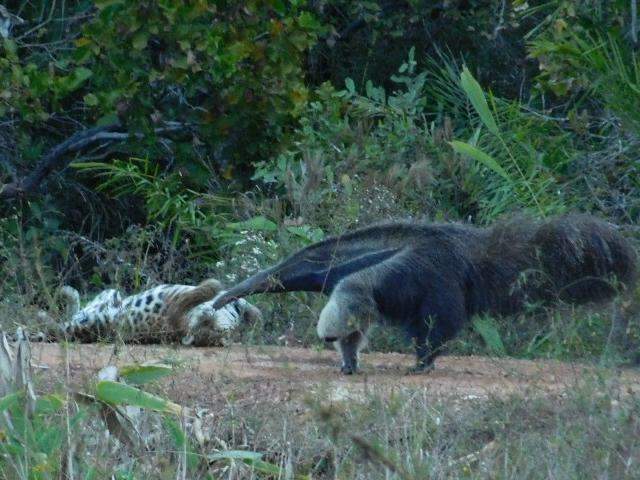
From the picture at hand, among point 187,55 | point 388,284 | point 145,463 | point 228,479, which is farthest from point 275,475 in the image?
point 187,55

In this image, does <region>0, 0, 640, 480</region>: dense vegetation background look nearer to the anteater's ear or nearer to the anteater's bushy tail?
the anteater's bushy tail

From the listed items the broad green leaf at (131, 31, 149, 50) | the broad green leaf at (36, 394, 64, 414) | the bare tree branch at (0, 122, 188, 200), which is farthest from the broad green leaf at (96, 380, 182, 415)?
the bare tree branch at (0, 122, 188, 200)

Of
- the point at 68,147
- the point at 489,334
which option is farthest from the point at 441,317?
the point at 68,147

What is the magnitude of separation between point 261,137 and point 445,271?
4368 mm

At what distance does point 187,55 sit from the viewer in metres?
10.7

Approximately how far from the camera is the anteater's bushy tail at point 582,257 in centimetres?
744

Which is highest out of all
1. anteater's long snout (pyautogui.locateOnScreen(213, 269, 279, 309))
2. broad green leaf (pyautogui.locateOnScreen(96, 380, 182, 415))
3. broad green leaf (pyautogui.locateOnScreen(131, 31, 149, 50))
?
broad green leaf (pyautogui.locateOnScreen(131, 31, 149, 50))

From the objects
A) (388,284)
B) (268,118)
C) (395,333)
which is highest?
(268,118)

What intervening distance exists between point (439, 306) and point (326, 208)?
8.24 ft

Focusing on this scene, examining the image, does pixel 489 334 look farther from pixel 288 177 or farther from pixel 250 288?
pixel 288 177

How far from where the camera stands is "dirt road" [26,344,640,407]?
19.2ft

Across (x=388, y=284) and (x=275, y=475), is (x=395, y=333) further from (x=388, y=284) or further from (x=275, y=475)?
(x=275, y=475)

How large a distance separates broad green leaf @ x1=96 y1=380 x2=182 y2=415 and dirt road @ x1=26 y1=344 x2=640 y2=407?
23 centimetres

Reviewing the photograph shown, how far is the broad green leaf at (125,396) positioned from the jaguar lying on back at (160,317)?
126 inches
